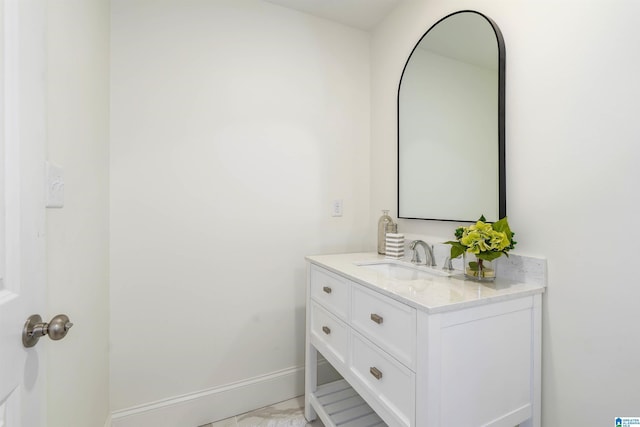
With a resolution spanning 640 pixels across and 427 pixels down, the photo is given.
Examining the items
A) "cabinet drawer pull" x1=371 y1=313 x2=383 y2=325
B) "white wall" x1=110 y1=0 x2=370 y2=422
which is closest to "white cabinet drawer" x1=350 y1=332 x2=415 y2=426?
"cabinet drawer pull" x1=371 y1=313 x2=383 y2=325

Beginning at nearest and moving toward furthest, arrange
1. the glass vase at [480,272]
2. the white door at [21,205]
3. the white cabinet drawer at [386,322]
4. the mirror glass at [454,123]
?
1. the white door at [21,205]
2. the white cabinet drawer at [386,322]
3. the glass vase at [480,272]
4. the mirror glass at [454,123]

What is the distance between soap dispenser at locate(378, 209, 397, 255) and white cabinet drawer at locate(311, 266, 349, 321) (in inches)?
18.8

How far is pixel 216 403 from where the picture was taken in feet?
5.42

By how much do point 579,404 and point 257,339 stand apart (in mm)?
1481

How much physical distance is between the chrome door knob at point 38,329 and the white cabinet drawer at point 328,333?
3.19ft

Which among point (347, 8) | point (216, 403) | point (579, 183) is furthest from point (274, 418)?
point (347, 8)

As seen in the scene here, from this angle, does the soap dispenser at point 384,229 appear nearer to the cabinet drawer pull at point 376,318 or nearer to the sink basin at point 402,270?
the sink basin at point 402,270

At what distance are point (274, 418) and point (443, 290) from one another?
1.28m

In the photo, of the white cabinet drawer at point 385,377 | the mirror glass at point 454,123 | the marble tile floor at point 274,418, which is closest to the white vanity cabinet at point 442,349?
Answer: the white cabinet drawer at point 385,377

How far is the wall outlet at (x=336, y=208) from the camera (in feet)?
6.44

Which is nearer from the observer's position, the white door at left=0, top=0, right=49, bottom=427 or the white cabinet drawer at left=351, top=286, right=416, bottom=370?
the white door at left=0, top=0, right=49, bottom=427

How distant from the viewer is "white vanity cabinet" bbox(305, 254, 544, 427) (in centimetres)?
88

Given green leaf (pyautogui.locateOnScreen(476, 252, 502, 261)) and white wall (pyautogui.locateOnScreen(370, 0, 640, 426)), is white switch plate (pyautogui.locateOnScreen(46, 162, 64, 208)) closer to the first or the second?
green leaf (pyautogui.locateOnScreen(476, 252, 502, 261))

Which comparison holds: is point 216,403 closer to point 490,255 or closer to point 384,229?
point 384,229
